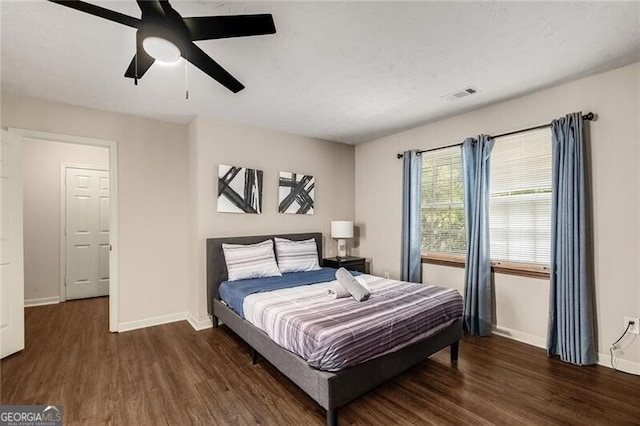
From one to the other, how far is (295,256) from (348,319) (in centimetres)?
197

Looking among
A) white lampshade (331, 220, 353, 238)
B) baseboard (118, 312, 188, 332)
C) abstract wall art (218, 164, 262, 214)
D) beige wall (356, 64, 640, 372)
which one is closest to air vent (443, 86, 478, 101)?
beige wall (356, 64, 640, 372)

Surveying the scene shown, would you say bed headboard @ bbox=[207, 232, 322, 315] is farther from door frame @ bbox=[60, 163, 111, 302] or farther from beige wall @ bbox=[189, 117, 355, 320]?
door frame @ bbox=[60, 163, 111, 302]

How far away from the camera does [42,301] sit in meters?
4.55

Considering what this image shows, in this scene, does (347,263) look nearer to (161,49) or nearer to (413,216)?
(413,216)

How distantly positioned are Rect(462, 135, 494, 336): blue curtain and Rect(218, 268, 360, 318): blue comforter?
5.15 ft

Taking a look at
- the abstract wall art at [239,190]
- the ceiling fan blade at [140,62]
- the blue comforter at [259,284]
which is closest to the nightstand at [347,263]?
the blue comforter at [259,284]

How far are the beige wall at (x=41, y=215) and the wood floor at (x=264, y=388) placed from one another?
1809 millimetres

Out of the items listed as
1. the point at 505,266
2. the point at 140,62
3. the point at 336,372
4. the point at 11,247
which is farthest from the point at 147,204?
the point at 505,266

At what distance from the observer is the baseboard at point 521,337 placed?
3061mm

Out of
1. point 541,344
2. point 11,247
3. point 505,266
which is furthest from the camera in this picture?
point 505,266

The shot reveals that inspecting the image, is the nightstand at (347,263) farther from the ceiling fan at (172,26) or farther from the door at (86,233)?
the door at (86,233)

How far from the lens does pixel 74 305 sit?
179 inches

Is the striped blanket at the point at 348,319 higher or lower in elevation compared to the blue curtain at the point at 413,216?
lower
